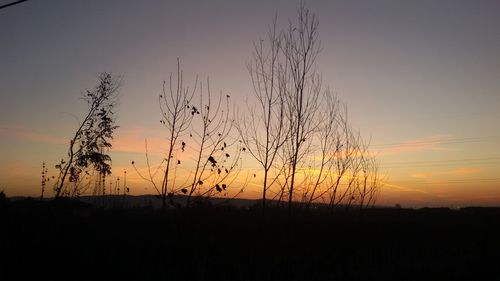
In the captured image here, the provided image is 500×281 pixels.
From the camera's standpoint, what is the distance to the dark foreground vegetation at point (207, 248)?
697 cm

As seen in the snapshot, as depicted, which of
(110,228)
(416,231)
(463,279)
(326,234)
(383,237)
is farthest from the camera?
(416,231)

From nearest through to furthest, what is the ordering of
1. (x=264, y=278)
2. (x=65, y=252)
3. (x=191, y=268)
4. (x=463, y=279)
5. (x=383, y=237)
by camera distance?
(x=65, y=252) → (x=191, y=268) → (x=264, y=278) → (x=463, y=279) → (x=383, y=237)

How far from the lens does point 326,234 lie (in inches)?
460

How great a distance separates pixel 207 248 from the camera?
331 inches

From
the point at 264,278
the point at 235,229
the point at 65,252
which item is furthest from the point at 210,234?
the point at 65,252

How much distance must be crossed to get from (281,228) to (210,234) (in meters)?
2.20

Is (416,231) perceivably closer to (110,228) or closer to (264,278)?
(264,278)

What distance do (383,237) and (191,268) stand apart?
24.6 ft

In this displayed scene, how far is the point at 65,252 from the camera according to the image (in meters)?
7.07

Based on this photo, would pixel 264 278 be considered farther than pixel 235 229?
No

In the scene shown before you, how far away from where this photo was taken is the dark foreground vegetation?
6973 millimetres

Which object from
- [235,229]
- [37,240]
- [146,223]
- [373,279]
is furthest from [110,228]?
[373,279]

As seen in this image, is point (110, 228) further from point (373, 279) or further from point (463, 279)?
point (463, 279)

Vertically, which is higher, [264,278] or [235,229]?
[235,229]
